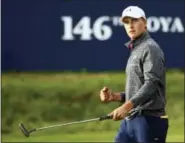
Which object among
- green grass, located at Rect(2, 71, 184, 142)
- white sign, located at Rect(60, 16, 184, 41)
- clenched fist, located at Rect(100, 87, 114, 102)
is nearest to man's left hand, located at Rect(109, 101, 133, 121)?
clenched fist, located at Rect(100, 87, 114, 102)

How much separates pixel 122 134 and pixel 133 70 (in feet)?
1.60

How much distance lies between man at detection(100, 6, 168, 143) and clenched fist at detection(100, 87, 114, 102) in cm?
27

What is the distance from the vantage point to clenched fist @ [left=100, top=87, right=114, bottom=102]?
193 inches

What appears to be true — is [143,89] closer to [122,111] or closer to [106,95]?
[122,111]

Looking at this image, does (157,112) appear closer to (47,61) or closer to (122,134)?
(122,134)

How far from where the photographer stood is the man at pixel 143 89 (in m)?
4.46

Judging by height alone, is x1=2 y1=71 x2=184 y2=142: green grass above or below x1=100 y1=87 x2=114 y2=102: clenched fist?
below

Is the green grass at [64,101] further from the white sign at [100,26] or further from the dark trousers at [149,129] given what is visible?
the dark trousers at [149,129]

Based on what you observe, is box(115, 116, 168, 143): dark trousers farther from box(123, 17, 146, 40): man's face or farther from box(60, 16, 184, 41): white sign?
box(60, 16, 184, 41): white sign

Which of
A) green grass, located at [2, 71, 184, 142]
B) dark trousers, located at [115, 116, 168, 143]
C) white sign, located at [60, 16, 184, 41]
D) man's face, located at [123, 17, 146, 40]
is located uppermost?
man's face, located at [123, 17, 146, 40]

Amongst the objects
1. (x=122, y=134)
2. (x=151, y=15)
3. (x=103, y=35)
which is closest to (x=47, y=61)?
(x=103, y=35)

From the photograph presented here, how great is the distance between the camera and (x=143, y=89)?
446 cm

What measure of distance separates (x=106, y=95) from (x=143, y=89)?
0.52 metres

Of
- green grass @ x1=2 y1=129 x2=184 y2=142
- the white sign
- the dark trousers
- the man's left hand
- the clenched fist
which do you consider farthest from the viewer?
the white sign
